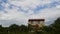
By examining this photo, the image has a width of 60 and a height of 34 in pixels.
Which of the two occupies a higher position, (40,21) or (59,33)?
(40,21)

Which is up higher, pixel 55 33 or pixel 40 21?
pixel 40 21

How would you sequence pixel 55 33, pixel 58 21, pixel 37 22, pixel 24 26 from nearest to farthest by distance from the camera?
pixel 55 33
pixel 58 21
pixel 24 26
pixel 37 22

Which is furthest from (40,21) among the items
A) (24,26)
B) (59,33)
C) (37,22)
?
(59,33)

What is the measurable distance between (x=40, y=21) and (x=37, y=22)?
2.48 ft

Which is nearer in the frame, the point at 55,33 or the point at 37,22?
the point at 55,33

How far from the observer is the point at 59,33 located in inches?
715

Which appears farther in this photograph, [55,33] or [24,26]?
[24,26]

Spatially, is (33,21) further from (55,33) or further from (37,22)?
(55,33)

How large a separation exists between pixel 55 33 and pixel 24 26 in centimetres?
1363

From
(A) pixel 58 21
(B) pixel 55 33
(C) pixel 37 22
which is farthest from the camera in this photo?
(C) pixel 37 22

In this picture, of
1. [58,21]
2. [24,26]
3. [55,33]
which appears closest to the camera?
[55,33]

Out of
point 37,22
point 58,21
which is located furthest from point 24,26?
point 37,22

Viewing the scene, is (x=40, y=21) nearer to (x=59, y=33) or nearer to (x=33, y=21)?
(x=33, y=21)

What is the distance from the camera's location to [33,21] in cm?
4459
